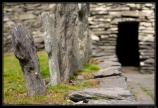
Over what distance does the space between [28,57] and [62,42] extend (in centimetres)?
239

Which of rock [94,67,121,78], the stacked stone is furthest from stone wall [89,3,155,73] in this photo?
rock [94,67,121,78]

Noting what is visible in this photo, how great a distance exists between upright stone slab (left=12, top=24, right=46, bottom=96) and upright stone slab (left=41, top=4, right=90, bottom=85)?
3.82ft

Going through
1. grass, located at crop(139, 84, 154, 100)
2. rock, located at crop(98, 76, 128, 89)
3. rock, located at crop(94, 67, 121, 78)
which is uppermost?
A: rock, located at crop(98, 76, 128, 89)

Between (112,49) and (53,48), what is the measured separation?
26.5 ft

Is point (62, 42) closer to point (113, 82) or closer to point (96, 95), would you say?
point (113, 82)

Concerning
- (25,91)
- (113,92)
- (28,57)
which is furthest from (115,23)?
(28,57)

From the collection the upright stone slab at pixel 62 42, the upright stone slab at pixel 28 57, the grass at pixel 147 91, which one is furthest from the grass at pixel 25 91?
the grass at pixel 147 91

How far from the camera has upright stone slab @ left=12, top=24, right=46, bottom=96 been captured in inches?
314

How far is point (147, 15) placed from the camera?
57.4ft

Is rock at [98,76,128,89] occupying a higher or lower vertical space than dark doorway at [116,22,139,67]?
higher

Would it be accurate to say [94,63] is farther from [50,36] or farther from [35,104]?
[35,104]

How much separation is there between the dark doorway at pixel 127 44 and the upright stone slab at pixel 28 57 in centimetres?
1201

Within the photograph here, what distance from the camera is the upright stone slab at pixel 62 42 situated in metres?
9.55

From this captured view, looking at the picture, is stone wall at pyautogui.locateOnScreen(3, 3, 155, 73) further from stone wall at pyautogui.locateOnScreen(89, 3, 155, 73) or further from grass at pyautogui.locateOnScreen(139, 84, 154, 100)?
grass at pyautogui.locateOnScreen(139, 84, 154, 100)
